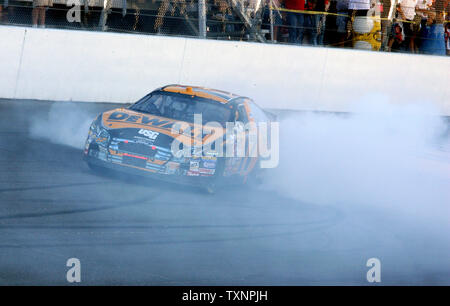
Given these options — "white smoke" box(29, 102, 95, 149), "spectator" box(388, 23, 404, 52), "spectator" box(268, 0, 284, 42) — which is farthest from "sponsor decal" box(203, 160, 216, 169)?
"spectator" box(388, 23, 404, 52)

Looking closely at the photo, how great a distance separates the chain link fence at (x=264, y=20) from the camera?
14.1m

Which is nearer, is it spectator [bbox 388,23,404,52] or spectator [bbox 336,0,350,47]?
spectator [bbox 336,0,350,47]

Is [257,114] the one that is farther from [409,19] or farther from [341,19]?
[409,19]

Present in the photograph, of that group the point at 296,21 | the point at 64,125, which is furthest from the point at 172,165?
the point at 296,21

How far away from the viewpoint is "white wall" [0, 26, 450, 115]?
13883 mm

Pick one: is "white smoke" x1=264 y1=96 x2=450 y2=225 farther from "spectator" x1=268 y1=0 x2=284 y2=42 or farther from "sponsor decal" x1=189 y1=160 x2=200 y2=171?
"spectator" x1=268 y1=0 x2=284 y2=42

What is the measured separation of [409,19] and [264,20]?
3.70m

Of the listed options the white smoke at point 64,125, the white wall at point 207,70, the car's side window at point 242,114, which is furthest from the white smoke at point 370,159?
the white smoke at point 64,125

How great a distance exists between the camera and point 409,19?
17250 millimetres

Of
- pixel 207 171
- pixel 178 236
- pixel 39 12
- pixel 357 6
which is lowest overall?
pixel 178 236

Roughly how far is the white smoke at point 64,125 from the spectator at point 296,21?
523 cm

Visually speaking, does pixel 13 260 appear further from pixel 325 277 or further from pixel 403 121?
pixel 403 121

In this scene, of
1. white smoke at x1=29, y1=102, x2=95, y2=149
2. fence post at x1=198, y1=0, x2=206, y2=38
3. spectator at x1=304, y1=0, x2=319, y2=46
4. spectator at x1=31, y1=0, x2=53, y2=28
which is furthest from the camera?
spectator at x1=304, y1=0, x2=319, y2=46

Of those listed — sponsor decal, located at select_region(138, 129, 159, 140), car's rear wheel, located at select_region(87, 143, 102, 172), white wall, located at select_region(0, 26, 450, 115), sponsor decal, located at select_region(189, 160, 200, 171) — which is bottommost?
sponsor decal, located at select_region(189, 160, 200, 171)
